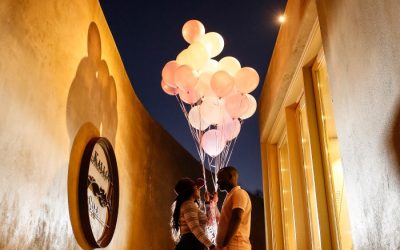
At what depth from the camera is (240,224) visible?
8.87 feet

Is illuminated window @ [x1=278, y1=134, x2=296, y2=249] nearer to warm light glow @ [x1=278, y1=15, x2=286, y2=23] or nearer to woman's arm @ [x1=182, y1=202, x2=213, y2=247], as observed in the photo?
warm light glow @ [x1=278, y1=15, x2=286, y2=23]

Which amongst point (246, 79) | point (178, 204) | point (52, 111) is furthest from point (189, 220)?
point (246, 79)

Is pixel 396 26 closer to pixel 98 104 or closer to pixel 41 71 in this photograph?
pixel 41 71

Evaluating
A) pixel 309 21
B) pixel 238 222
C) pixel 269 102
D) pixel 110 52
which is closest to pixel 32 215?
pixel 238 222

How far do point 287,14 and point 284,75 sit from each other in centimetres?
53

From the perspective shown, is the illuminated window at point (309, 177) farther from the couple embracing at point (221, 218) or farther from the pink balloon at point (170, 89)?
the pink balloon at point (170, 89)

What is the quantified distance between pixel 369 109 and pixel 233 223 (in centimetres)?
122

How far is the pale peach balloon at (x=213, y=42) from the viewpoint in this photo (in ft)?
12.9

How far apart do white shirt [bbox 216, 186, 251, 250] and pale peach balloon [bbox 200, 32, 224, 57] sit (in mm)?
1651

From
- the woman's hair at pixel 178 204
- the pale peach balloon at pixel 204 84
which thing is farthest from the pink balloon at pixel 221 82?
the woman's hair at pixel 178 204

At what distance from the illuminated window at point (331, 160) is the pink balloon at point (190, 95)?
3.52 ft

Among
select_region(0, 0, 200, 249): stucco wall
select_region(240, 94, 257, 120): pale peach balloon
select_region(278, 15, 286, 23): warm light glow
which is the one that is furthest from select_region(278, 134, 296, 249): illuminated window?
select_region(0, 0, 200, 249): stucco wall

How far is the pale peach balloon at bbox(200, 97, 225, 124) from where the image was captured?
3.84 meters

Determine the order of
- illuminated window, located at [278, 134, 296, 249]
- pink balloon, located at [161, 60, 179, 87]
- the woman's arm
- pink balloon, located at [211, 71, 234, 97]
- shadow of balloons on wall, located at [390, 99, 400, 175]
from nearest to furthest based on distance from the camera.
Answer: shadow of balloons on wall, located at [390, 99, 400, 175], the woman's arm, pink balloon, located at [211, 71, 234, 97], pink balloon, located at [161, 60, 179, 87], illuminated window, located at [278, 134, 296, 249]
